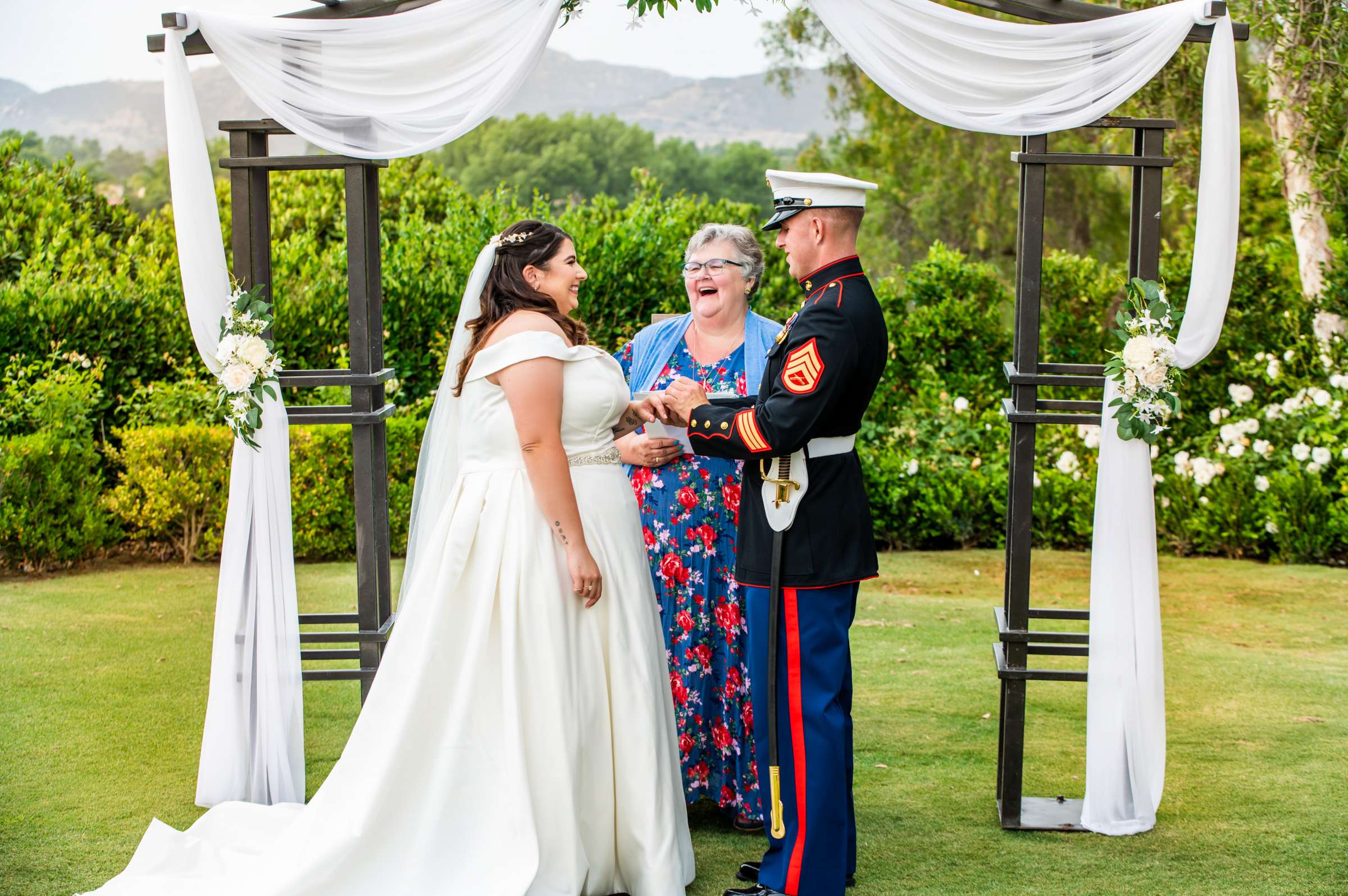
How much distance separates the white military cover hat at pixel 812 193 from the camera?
3102 millimetres

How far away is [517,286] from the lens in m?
3.28

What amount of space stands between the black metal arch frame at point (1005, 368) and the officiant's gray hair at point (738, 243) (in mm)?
798

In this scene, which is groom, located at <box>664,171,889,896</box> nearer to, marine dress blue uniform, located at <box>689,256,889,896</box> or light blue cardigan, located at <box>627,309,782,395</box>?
marine dress blue uniform, located at <box>689,256,889,896</box>

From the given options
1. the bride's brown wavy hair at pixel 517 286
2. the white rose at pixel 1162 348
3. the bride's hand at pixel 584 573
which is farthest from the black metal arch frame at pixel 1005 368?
the bride's hand at pixel 584 573

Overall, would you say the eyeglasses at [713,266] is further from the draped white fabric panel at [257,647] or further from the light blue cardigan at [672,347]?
the draped white fabric panel at [257,647]

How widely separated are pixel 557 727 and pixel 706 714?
832mm

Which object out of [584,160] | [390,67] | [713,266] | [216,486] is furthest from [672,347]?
[584,160]

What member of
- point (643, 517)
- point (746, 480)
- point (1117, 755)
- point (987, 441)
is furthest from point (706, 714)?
point (987, 441)

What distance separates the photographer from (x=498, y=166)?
50094 mm

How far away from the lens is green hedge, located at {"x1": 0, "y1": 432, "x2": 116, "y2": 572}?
7.11 m

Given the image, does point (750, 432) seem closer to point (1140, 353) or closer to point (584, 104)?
point (1140, 353)

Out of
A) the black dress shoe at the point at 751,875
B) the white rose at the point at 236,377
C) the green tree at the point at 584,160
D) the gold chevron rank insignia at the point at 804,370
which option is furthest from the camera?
the green tree at the point at 584,160

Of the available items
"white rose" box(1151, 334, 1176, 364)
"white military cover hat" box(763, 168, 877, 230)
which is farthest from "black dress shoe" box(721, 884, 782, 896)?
"white rose" box(1151, 334, 1176, 364)

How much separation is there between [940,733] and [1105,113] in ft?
7.93
